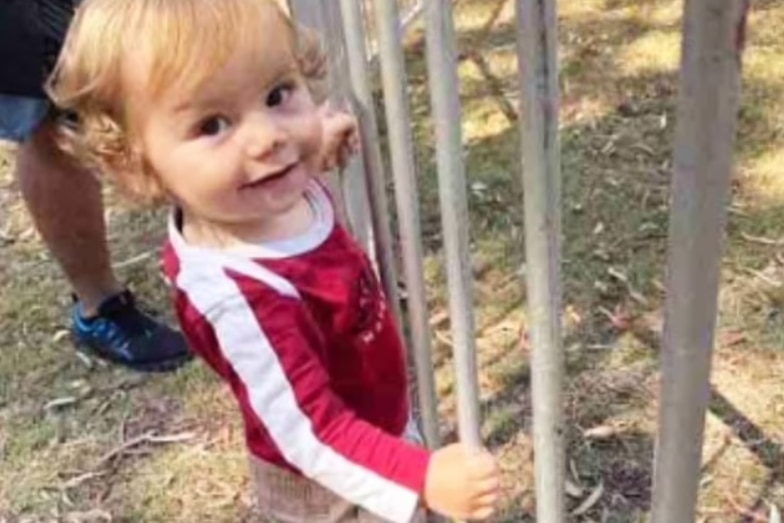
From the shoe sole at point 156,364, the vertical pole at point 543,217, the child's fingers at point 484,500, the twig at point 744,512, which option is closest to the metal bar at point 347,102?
the vertical pole at point 543,217

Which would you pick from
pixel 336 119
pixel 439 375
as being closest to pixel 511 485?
pixel 439 375

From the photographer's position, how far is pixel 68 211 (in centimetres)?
272

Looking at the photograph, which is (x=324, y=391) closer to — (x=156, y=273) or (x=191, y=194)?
(x=191, y=194)

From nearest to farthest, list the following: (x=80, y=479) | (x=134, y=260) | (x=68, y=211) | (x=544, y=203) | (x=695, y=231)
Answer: (x=695, y=231) < (x=544, y=203) < (x=80, y=479) < (x=68, y=211) < (x=134, y=260)

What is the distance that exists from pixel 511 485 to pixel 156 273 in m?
1.03

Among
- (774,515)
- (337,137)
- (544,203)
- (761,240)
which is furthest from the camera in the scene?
(761,240)

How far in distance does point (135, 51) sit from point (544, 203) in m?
0.40

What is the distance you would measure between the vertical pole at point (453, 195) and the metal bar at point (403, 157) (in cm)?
5

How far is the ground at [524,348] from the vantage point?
247 cm

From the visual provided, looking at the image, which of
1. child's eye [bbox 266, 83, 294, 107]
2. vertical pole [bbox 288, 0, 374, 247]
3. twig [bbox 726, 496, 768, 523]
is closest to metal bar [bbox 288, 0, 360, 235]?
vertical pole [bbox 288, 0, 374, 247]

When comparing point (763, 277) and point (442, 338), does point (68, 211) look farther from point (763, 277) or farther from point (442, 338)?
point (763, 277)

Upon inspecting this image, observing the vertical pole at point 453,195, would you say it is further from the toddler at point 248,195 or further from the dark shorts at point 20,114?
the dark shorts at point 20,114

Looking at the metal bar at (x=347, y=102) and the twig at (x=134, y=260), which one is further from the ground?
the metal bar at (x=347, y=102)

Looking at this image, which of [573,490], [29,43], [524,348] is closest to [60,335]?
[29,43]
